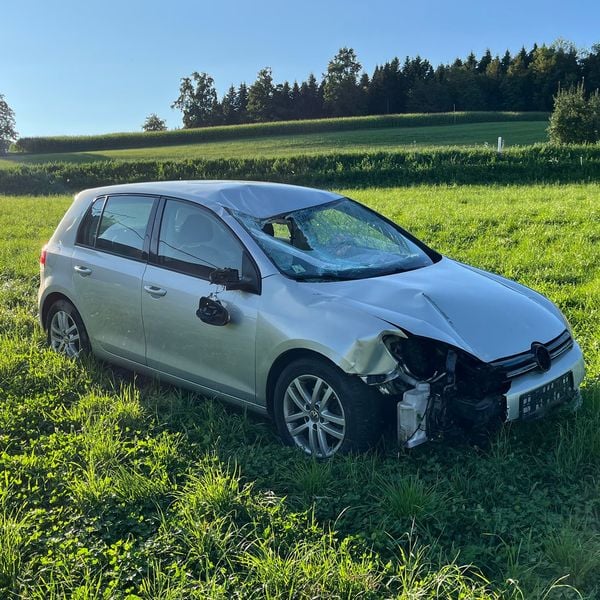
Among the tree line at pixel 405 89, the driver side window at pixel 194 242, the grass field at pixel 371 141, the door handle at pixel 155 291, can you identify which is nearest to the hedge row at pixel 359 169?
the grass field at pixel 371 141

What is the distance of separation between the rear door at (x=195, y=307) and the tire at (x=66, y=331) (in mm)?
969

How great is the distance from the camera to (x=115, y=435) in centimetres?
396

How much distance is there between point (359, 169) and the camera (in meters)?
24.5

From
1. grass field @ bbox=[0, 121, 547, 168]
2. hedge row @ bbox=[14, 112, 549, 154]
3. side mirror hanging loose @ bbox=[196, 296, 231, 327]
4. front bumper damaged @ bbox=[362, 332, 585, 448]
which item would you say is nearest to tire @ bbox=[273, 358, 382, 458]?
front bumper damaged @ bbox=[362, 332, 585, 448]

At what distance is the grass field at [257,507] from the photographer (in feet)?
8.55

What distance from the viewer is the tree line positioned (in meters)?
82.9

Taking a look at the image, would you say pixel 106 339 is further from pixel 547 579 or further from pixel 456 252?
pixel 456 252

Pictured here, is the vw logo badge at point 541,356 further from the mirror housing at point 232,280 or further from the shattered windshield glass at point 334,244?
the mirror housing at point 232,280

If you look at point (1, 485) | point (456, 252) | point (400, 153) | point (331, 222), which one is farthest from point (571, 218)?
point (400, 153)

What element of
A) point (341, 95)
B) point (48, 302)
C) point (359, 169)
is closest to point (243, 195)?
point (48, 302)

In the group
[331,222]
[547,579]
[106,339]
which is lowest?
[547,579]

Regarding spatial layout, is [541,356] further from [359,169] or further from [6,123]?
[6,123]

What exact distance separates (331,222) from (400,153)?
2087 centimetres

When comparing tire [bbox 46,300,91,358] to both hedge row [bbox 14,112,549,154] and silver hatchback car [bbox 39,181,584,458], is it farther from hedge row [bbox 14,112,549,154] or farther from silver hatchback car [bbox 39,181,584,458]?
hedge row [bbox 14,112,549,154]
